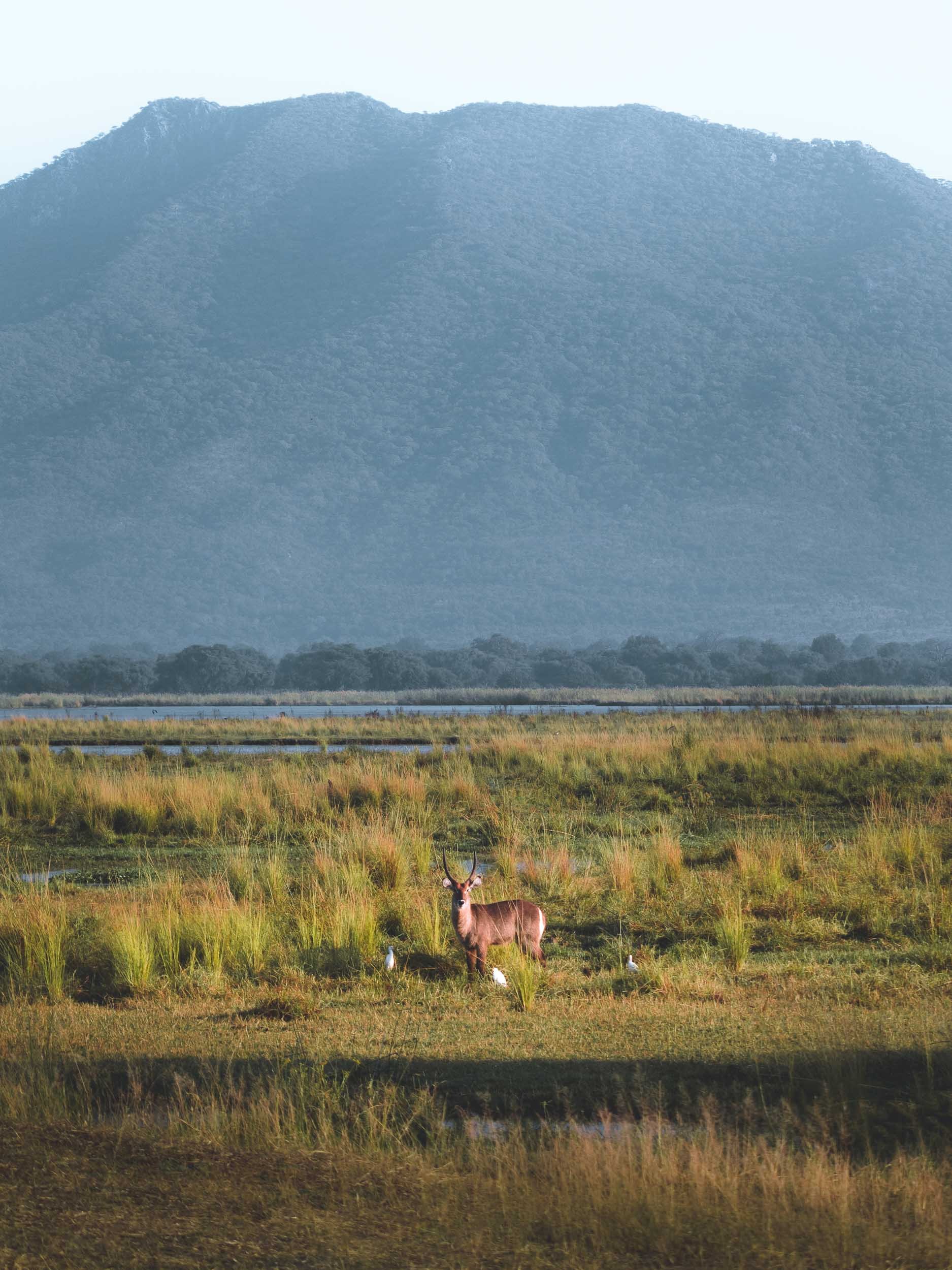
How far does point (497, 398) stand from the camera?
13850 centimetres

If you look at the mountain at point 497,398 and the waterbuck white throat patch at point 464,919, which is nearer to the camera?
the waterbuck white throat patch at point 464,919

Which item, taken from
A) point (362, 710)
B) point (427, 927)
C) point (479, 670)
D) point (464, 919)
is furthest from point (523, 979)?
point (479, 670)

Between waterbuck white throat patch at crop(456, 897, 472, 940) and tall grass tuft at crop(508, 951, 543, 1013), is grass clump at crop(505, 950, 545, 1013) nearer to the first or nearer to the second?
tall grass tuft at crop(508, 951, 543, 1013)

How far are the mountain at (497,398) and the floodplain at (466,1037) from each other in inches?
4019

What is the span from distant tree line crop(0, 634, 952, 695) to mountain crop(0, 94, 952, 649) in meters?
13.9

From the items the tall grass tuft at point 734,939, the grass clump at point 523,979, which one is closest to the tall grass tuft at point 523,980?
the grass clump at point 523,979

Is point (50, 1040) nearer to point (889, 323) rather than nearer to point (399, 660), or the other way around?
point (399, 660)

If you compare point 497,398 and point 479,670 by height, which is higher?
point 497,398

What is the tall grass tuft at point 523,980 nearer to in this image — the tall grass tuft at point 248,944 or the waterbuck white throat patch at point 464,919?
the waterbuck white throat patch at point 464,919

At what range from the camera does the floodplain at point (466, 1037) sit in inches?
232

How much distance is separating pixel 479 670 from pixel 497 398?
4018 cm

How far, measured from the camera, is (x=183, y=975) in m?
11.8

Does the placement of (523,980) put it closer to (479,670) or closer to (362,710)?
(362,710)

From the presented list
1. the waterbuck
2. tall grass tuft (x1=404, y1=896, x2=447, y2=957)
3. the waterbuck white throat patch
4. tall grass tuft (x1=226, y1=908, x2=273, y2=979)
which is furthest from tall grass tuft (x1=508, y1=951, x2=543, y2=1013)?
tall grass tuft (x1=226, y1=908, x2=273, y2=979)
